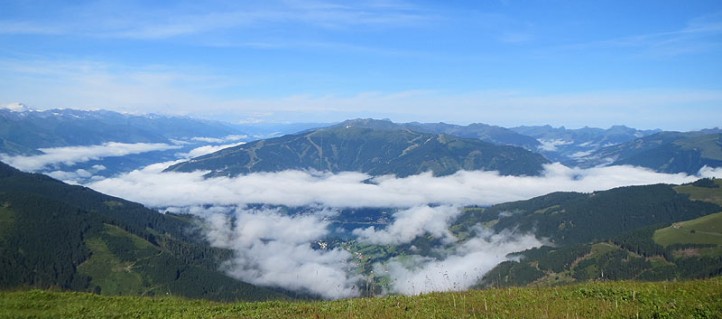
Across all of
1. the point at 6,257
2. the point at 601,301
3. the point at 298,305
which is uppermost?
the point at 601,301

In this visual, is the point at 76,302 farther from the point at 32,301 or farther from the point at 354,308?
the point at 354,308

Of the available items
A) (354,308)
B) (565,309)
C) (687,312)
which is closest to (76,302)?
(354,308)

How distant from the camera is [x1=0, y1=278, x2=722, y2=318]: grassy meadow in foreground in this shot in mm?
15656

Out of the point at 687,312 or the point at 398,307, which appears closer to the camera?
the point at 687,312

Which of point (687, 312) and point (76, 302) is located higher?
point (687, 312)

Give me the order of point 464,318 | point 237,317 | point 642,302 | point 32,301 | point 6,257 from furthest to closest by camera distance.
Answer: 1. point 6,257
2. point 32,301
3. point 237,317
4. point 642,302
5. point 464,318

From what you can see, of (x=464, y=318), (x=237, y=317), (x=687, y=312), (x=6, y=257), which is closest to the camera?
(x=687, y=312)

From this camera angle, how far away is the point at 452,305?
61.2 feet

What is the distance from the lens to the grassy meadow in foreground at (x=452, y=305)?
51.4 feet

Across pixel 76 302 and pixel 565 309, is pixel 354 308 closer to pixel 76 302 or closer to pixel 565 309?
pixel 565 309

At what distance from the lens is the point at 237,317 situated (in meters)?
18.4

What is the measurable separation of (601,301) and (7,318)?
23.0m

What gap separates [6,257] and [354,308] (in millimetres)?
240200

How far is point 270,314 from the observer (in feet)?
63.0
